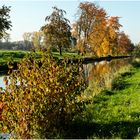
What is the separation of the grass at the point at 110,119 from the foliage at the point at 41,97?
2.15 feet

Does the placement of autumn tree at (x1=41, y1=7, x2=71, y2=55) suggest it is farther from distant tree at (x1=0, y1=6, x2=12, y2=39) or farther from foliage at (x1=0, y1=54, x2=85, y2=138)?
foliage at (x1=0, y1=54, x2=85, y2=138)

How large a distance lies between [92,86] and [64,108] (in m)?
11.3

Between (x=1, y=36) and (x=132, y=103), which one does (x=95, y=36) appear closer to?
(x=1, y=36)

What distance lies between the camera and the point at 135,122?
39.8ft

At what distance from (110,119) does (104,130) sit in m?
1.59

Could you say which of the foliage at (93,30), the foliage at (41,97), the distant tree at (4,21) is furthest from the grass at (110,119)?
the foliage at (93,30)

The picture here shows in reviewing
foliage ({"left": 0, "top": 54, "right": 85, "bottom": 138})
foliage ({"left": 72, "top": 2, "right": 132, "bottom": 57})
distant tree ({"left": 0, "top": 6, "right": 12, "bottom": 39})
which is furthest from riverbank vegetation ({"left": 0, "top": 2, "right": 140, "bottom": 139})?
foliage ({"left": 72, "top": 2, "right": 132, "bottom": 57})

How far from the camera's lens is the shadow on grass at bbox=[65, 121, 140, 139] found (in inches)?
418

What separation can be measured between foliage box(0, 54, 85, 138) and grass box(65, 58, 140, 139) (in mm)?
654

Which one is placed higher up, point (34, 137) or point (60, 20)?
point (60, 20)

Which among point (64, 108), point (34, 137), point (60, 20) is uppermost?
point (60, 20)

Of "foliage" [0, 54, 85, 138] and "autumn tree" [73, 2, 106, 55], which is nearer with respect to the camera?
"foliage" [0, 54, 85, 138]

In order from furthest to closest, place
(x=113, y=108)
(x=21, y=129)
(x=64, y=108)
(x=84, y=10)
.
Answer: (x=84, y=10)
(x=113, y=108)
(x=64, y=108)
(x=21, y=129)

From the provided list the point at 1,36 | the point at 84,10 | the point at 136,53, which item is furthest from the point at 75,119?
the point at 136,53
